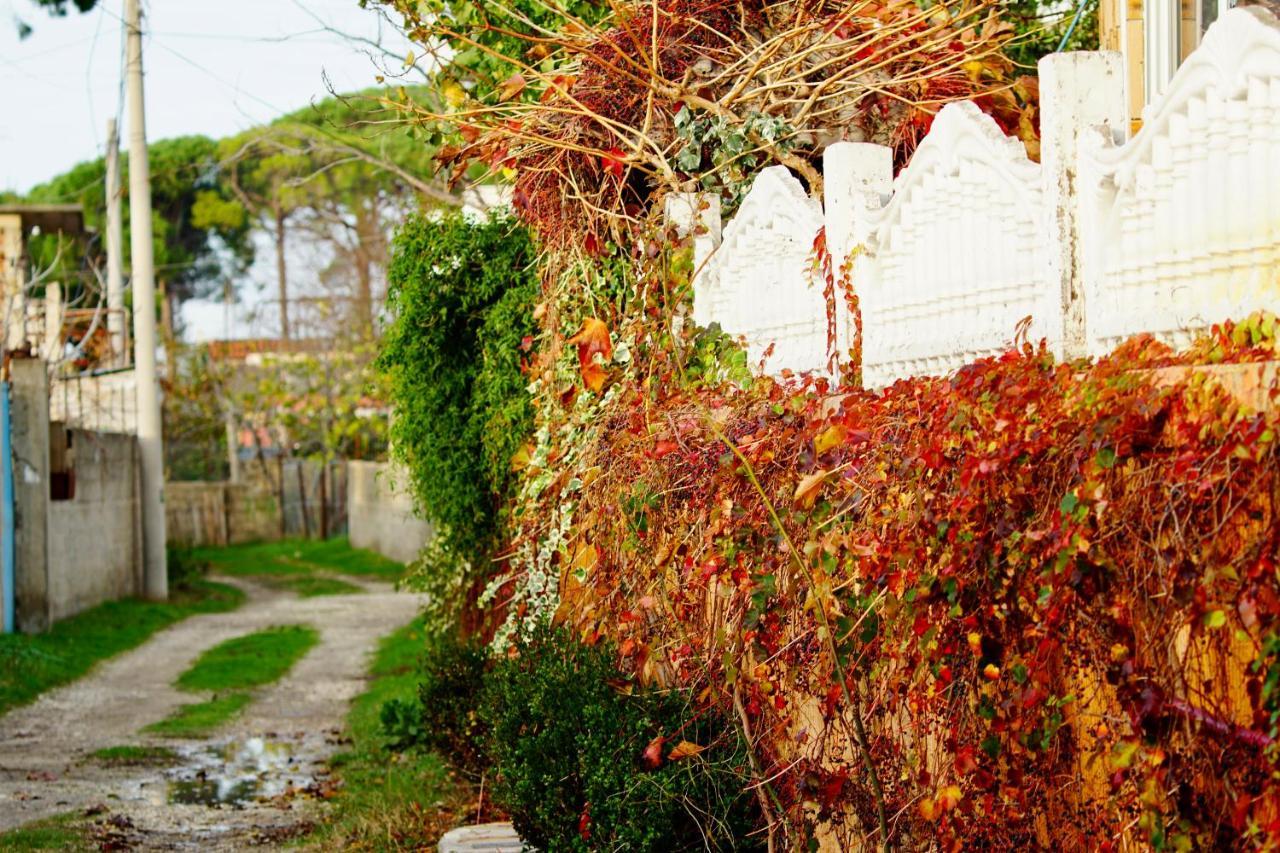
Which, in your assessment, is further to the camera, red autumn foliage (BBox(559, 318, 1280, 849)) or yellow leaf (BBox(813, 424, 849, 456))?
yellow leaf (BBox(813, 424, 849, 456))

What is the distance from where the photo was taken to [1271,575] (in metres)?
3.08

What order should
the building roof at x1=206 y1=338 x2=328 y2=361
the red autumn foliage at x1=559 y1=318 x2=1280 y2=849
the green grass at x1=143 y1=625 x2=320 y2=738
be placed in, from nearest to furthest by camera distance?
the red autumn foliage at x1=559 y1=318 x2=1280 y2=849 → the green grass at x1=143 y1=625 x2=320 y2=738 → the building roof at x1=206 y1=338 x2=328 y2=361

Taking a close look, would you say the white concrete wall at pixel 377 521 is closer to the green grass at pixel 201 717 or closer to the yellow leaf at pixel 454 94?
the green grass at pixel 201 717

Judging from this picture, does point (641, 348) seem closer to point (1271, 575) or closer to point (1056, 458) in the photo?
point (1056, 458)

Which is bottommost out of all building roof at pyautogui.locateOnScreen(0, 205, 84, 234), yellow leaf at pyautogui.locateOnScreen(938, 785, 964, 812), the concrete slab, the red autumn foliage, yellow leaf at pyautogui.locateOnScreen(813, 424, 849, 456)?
the concrete slab

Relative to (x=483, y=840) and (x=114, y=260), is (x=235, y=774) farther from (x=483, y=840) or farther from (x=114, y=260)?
(x=114, y=260)

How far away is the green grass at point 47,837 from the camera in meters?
7.95

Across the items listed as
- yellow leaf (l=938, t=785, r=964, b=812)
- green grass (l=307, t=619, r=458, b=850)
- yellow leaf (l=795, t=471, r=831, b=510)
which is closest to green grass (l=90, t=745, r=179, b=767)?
green grass (l=307, t=619, r=458, b=850)

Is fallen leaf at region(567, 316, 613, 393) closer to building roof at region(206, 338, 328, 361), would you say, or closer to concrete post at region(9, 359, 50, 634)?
concrete post at region(9, 359, 50, 634)

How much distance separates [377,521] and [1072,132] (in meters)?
26.8

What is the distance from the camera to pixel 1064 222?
14.5 ft

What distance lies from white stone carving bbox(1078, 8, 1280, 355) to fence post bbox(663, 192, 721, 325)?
10.2ft

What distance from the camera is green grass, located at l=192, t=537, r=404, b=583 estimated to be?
90.6 ft

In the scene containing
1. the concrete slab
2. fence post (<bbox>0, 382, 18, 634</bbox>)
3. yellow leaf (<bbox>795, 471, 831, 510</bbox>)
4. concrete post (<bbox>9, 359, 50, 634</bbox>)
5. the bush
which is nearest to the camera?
yellow leaf (<bbox>795, 471, 831, 510</bbox>)
